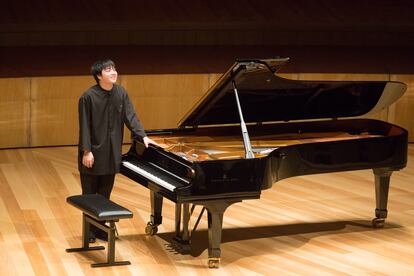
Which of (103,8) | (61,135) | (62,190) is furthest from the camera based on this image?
(103,8)

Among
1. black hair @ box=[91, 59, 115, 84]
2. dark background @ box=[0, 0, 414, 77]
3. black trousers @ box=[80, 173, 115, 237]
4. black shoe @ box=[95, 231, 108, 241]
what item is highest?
dark background @ box=[0, 0, 414, 77]

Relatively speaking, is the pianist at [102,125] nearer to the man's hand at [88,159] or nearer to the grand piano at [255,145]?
the man's hand at [88,159]

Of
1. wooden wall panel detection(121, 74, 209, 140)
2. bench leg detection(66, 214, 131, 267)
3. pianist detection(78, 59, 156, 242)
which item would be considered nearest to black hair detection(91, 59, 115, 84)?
pianist detection(78, 59, 156, 242)

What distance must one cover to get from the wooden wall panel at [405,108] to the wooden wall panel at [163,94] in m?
1.81

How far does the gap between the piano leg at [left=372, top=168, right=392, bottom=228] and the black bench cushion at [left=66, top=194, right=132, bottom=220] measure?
182 centimetres

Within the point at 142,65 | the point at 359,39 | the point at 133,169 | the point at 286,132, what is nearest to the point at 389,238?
the point at 286,132

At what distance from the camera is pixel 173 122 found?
8562mm

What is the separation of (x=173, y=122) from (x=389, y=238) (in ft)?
10.1

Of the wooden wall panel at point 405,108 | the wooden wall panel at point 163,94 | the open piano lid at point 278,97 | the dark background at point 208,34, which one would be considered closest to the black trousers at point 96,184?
the open piano lid at point 278,97

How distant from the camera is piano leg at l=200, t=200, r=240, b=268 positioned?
5.18 metres

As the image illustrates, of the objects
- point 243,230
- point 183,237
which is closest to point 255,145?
point 243,230

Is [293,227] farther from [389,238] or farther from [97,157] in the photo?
[97,157]

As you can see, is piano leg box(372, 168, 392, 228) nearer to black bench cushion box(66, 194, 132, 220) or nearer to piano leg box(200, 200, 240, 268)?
piano leg box(200, 200, 240, 268)

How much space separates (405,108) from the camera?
880cm
